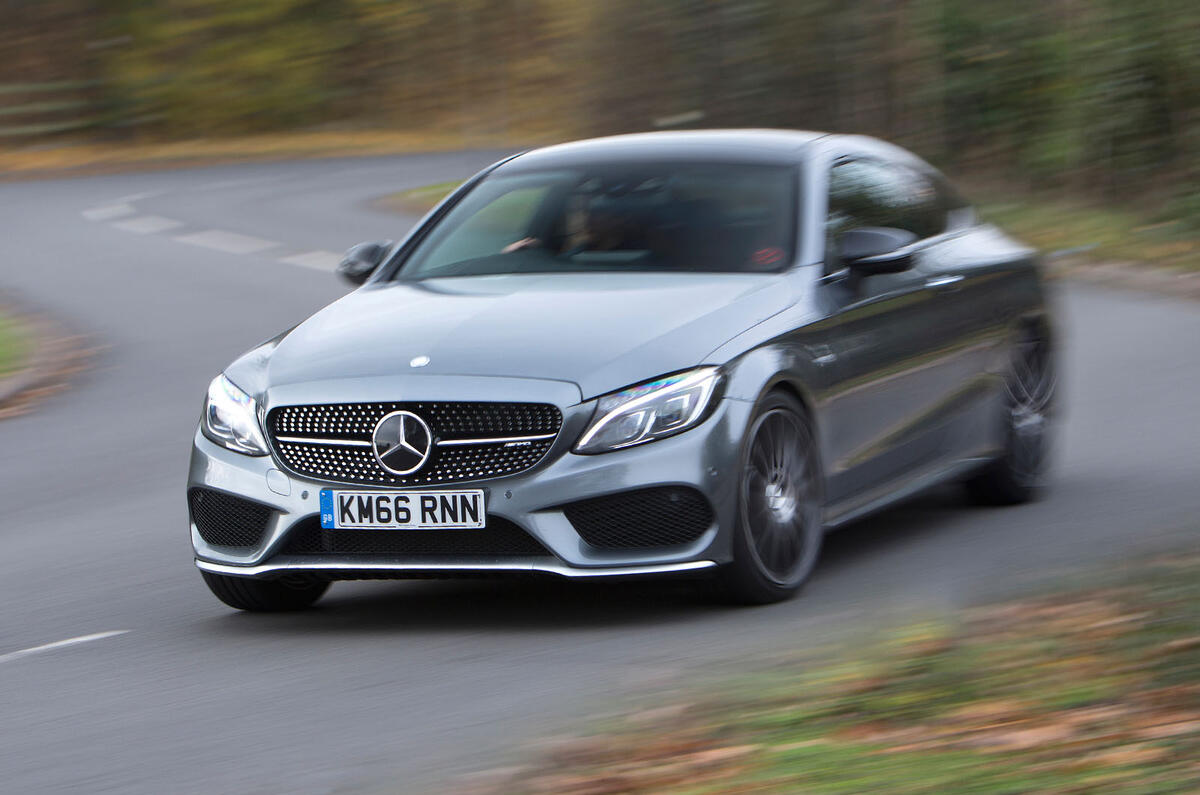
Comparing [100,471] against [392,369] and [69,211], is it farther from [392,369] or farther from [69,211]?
[69,211]

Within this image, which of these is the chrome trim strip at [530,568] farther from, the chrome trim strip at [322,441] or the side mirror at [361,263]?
the side mirror at [361,263]

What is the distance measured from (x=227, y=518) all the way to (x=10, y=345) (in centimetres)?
977

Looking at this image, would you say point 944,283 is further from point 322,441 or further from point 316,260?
point 316,260

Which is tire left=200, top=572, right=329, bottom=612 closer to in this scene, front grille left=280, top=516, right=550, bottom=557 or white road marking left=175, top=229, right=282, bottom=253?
front grille left=280, top=516, right=550, bottom=557

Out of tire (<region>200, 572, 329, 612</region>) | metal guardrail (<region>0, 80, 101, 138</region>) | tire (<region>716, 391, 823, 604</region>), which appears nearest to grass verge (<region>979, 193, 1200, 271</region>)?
tire (<region>716, 391, 823, 604</region>)

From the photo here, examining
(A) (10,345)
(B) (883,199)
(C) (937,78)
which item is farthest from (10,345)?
(C) (937,78)

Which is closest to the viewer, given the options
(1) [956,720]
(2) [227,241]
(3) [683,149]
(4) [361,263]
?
(1) [956,720]

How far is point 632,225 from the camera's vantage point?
7785 millimetres

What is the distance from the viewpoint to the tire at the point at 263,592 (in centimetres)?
740

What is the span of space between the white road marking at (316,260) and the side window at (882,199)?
12163 millimetres

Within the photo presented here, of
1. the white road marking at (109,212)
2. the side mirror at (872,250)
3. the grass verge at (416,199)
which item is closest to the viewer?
the side mirror at (872,250)

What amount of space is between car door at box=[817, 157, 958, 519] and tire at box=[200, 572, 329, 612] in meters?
1.84

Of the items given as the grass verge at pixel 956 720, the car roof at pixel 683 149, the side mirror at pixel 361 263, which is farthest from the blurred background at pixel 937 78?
the grass verge at pixel 956 720

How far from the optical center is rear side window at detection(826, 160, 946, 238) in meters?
8.02
